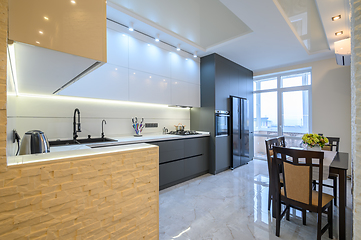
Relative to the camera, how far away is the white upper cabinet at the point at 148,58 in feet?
9.68

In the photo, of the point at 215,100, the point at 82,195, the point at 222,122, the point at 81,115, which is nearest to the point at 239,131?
the point at 222,122

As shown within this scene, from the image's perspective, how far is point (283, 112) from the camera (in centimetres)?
502

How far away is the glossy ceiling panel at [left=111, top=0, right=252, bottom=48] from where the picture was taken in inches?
92.5

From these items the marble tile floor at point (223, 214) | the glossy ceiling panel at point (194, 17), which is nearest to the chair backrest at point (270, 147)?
A: the marble tile floor at point (223, 214)

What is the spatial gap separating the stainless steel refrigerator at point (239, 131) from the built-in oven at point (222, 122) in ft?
0.60

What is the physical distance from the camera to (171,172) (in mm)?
3123

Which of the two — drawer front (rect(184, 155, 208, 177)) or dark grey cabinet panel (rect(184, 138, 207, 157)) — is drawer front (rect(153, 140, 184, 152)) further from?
drawer front (rect(184, 155, 208, 177))

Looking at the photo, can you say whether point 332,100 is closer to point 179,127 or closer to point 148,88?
point 179,127

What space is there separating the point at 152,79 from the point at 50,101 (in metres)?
1.66

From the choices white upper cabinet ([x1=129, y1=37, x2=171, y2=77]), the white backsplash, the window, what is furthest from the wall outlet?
the window

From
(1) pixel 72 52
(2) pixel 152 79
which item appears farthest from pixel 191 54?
(1) pixel 72 52

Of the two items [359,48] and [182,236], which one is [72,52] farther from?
[182,236]

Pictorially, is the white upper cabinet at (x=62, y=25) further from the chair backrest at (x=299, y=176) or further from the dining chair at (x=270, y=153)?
the dining chair at (x=270, y=153)

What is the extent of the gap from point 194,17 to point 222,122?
2368 millimetres
